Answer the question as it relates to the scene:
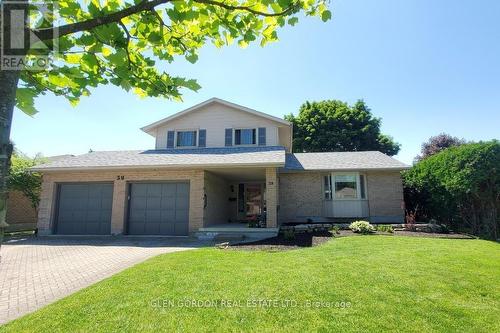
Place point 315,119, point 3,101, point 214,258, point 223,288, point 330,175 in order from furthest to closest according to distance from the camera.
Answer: point 315,119
point 330,175
point 214,258
point 223,288
point 3,101

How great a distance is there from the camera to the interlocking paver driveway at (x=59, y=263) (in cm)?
573

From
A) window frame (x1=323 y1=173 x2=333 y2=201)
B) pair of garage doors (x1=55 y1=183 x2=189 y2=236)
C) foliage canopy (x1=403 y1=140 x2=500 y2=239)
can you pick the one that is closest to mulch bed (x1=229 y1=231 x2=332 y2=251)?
window frame (x1=323 y1=173 x2=333 y2=201)

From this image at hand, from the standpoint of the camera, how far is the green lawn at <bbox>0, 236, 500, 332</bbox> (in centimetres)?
423

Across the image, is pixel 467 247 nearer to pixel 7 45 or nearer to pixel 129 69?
pixel 129 69

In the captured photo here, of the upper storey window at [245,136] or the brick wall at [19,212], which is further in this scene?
the brick wall at [19,212]

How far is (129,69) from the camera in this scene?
269cm

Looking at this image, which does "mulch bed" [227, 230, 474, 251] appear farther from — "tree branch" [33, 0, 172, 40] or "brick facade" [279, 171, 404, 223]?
"tree branch" [33, 0, 172, 40]

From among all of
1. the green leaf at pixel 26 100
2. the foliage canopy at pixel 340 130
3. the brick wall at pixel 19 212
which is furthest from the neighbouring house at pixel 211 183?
the foliage canopy at pixel 340 130

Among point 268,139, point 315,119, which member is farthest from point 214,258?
point 315,119

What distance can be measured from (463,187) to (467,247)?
16.3ft

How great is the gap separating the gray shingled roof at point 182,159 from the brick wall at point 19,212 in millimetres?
7277

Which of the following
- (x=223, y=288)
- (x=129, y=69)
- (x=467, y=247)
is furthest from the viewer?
(x=467, y=247)

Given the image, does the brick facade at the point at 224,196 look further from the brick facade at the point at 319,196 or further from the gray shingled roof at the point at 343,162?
the gray shingled roof at the point at 343,162

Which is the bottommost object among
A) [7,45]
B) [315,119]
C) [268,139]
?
[7,45]
